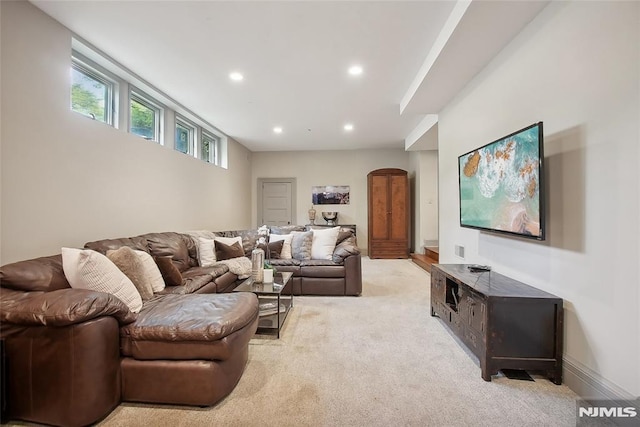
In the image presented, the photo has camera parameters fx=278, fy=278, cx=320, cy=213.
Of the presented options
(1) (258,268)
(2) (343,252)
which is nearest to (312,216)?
(2) (343,252)

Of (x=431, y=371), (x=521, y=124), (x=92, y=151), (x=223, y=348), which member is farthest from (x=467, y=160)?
(x=92, y=151)

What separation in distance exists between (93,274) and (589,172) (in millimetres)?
3122

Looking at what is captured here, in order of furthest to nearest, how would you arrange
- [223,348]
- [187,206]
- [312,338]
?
[187,206] → [312,338] → [223,348]

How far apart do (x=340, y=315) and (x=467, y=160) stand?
2.13 meters

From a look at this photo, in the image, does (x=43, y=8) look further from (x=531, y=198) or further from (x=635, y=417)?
(x=635, y=417)

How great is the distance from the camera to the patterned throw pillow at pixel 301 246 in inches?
169

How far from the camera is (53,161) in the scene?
7.61 feet

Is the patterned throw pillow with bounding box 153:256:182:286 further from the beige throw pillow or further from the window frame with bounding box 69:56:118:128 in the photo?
the window frame with bounding box 69:56:118:128

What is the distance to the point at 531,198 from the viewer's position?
1.90 m

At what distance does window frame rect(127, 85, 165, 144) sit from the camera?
338 cm

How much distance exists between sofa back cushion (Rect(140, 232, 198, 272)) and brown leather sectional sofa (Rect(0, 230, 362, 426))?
112cm

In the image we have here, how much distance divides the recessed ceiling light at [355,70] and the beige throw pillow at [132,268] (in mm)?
2826

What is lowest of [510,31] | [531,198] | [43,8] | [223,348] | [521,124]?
[223,348]

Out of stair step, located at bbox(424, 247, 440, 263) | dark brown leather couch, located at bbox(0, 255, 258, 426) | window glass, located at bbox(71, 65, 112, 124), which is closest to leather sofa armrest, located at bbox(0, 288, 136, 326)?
dark brown leather couch, located at bbox(0, 255, 258, 426)
